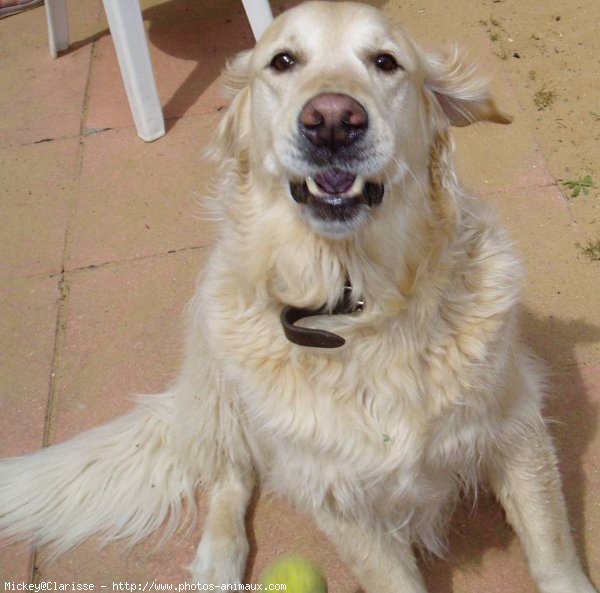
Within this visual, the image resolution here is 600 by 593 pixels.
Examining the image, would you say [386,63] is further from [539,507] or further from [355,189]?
[539,507]

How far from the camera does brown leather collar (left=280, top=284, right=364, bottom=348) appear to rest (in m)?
1.92

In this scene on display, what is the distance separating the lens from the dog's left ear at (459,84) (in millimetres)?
2195

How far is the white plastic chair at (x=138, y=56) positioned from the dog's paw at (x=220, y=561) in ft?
8.16

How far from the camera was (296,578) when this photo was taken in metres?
1.66

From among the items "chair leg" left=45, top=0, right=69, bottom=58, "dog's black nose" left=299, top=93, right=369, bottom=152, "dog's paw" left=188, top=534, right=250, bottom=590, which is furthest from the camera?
"chair leg" left=45, top=0, right=69, bottom=58

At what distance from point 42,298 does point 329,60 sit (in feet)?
6.54

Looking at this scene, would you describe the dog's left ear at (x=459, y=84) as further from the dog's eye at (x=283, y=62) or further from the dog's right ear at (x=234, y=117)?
the dog's right ear at (x=234, y=117)

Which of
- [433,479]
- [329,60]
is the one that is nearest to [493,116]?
[329,60]

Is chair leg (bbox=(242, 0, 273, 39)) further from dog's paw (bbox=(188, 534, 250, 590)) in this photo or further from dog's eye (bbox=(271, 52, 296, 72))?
dog's paw (bbox=(188, 534, 250, 590))

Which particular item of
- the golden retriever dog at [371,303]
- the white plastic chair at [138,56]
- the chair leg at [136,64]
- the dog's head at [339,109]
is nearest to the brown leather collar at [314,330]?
the golden retriever dog at [371,303]

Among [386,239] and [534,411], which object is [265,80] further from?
[534,411]

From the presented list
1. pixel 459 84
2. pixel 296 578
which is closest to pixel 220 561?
pixel 296 578

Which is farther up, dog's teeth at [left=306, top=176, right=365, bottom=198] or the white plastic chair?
dog's teeth at [left=306, top=176, right=365, bottom=198]

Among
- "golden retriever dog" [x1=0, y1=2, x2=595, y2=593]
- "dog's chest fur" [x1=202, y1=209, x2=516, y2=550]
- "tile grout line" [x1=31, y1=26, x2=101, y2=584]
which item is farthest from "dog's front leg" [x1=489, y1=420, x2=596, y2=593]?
"tile grout line" [x1=31, y1=26, x2=101, y2=584]
